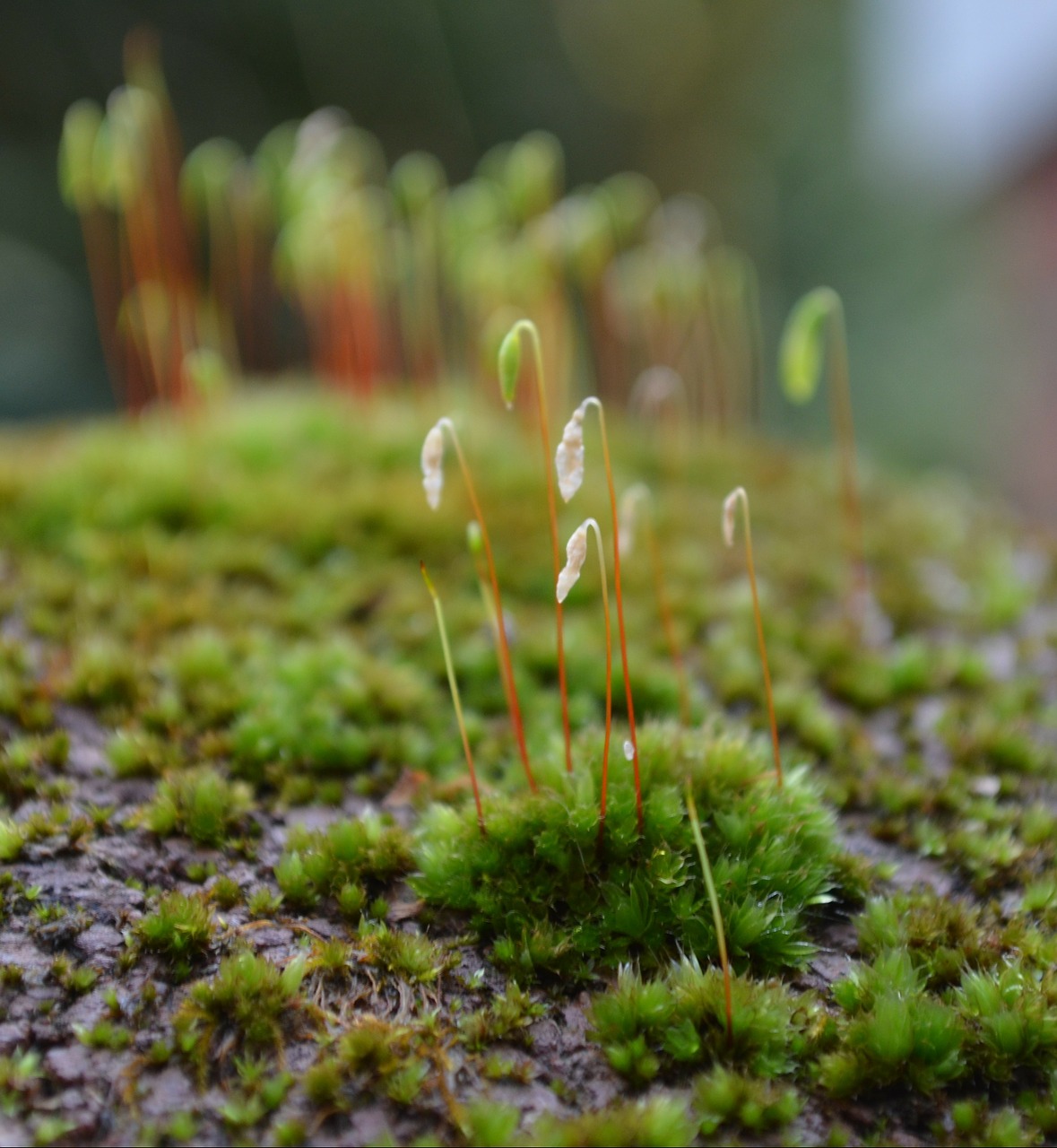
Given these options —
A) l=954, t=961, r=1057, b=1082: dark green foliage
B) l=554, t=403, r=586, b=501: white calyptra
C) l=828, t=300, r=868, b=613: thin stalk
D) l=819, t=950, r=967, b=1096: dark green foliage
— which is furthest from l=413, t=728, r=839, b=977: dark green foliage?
l=828, t=300, r=868, b=613: thin stalk

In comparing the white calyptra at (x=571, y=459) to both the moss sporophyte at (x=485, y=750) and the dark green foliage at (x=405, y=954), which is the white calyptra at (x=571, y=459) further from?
the dark green foliage at (x=405, y=954)

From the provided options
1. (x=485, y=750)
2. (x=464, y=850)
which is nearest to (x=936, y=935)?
(x=464, y=850)

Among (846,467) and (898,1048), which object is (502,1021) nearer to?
(898,1048)

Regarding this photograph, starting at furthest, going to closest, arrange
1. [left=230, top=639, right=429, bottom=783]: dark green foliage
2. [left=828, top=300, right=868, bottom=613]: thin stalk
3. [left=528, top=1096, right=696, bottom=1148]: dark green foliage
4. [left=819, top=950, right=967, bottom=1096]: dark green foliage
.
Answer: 1. [left=828, top=300, right=868, bottom=613]: thin stalk
2. [left=230, top=639, right=429, bottom=783]: dark green foliage
3. [left=819, top=950, right=967, bottom=1096]: dark green foliage
4. [left=528, top=1096, right=696, bottom=1148]: dark green foliage

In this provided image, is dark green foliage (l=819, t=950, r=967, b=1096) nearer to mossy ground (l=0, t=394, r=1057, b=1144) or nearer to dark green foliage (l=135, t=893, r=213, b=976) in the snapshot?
mossy ground (l=0, t=394, r=1057, b=1144)

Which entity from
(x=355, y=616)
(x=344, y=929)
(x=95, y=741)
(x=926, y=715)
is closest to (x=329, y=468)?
(x=355, y=616)

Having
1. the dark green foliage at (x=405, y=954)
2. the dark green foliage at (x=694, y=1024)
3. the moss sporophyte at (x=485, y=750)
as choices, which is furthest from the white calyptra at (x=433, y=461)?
the dark green foliage at (x=694, y=1024)
